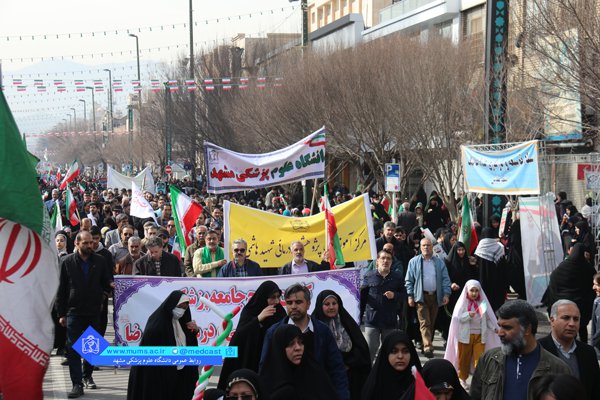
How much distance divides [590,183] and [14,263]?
12.6 meters

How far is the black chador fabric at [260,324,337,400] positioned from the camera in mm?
6441

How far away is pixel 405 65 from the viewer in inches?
1146

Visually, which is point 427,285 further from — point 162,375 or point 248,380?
point 248,380

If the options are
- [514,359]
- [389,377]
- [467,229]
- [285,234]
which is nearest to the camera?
[514,359]

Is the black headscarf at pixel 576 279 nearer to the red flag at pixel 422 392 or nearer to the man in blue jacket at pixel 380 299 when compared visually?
the man in blue jacket at pixel 380 299

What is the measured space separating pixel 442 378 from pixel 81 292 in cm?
531

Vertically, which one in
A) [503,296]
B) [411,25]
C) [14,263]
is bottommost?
[503,296]

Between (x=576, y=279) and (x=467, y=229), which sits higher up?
(x=467, y=229)

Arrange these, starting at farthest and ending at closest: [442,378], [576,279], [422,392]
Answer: [576,279]
[442,378]
[422,392]

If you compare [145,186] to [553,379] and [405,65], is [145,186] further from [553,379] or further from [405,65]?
[553,379]

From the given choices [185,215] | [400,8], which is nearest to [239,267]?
[185,215]

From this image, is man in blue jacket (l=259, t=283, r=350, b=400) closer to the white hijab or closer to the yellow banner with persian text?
the white hijab

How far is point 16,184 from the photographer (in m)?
4.00

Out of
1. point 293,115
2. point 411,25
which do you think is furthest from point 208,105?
point 293,115
